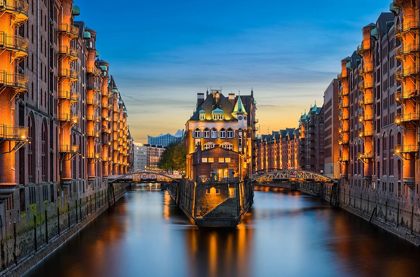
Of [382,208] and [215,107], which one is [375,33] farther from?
[215,107]

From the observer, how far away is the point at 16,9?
123ft

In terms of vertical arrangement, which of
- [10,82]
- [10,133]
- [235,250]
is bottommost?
[235,250]

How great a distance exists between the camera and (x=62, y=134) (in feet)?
202

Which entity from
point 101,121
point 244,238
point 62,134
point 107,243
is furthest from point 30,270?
point 101,121

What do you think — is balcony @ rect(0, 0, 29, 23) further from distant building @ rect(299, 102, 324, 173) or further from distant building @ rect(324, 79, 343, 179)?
distant building @ rect(299, 102, 324, 173)

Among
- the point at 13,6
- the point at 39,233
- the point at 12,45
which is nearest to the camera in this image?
the point at 12,45

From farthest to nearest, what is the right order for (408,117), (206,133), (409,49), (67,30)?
(206,133) < (67,30) < (408,117) < (409,49)

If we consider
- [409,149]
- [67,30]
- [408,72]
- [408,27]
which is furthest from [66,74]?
[409,149]

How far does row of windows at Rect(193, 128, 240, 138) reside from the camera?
10844 cm

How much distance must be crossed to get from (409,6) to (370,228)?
2602cm

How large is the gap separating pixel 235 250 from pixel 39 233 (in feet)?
58.2

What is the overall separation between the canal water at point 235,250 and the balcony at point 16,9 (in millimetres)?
16841

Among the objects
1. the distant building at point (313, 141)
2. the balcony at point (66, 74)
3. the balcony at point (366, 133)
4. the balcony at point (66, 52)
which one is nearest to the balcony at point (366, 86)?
the balcony at point (366, 133)

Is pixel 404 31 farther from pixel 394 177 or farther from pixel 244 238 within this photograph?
pixel 244 238
